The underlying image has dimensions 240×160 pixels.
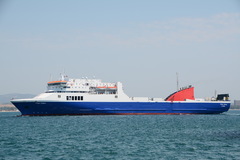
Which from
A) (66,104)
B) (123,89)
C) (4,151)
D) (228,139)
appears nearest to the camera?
(4,151)

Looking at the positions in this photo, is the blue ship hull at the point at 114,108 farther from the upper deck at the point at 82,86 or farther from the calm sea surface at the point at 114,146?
the calm sea surface at the point at 114,146

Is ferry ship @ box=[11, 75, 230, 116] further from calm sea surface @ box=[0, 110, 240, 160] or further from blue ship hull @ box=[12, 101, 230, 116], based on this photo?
calm sea surface @ box=[0, 110, 240, 160]

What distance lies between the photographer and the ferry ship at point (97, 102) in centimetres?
5822

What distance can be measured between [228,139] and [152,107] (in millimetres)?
37549

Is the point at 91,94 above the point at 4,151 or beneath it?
above

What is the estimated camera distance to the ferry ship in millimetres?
58219

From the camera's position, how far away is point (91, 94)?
202 feet

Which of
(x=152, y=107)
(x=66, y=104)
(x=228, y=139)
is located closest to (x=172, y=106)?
(x=152, y=107)

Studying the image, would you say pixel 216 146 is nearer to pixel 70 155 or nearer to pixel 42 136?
pixel 70 155

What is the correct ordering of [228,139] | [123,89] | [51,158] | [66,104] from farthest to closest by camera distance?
1. [123,89]
2. [66,104]
3. [228,139]
4. [51,158]

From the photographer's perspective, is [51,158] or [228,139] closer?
[51,158]

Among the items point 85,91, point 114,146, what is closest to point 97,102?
point 85,91

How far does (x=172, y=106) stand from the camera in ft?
227

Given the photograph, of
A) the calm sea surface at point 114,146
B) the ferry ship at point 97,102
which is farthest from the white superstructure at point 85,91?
the calm sea surface at point 114,146
